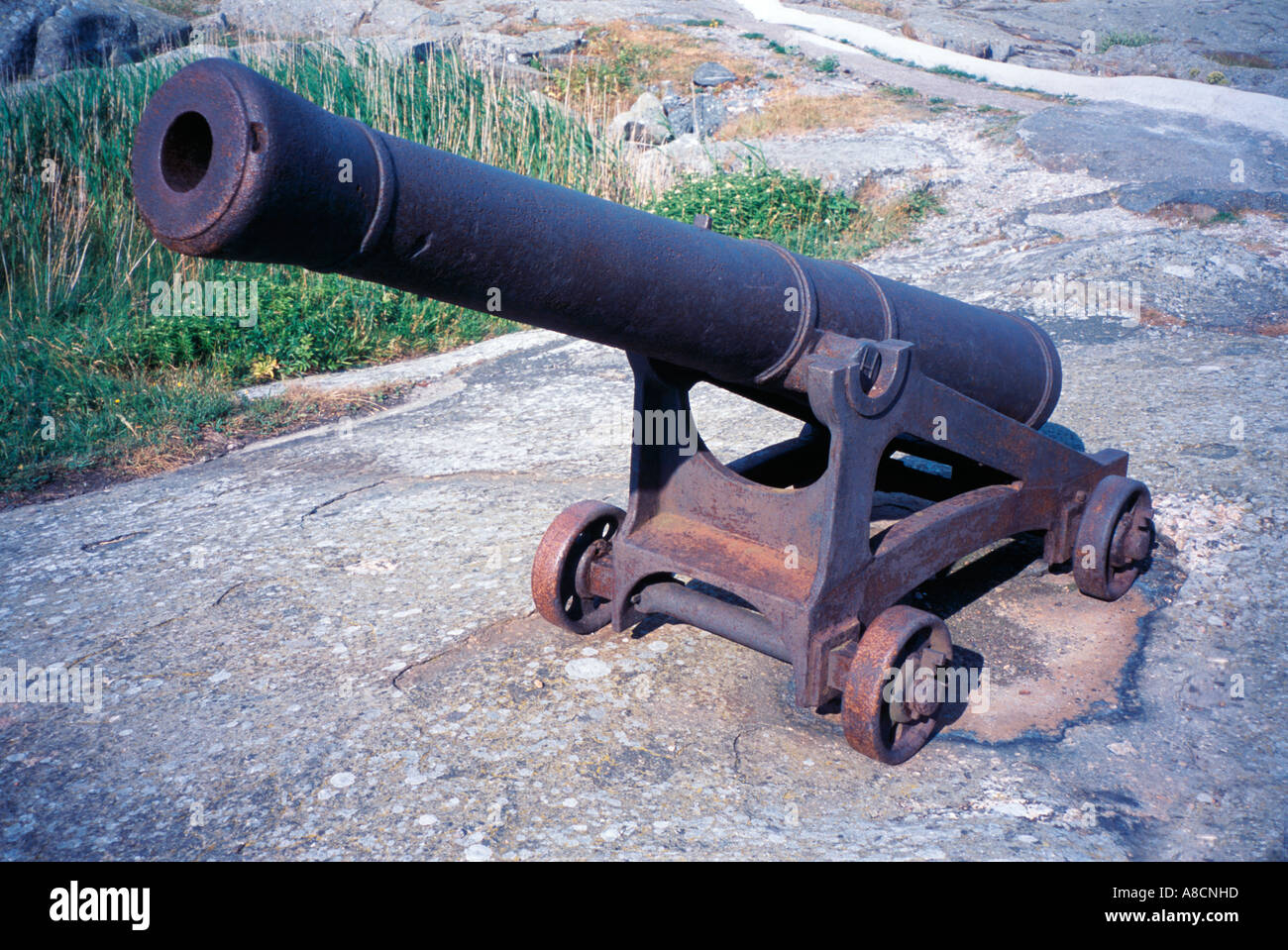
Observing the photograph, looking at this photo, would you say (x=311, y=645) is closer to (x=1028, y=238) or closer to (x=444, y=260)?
(x=444, y=260)

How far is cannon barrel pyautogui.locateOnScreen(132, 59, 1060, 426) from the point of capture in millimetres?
1770

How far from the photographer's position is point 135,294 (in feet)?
23.8

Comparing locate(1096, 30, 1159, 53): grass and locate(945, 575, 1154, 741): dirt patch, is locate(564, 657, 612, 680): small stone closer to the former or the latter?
locate(945, 575, 1154, 741): dirt patch

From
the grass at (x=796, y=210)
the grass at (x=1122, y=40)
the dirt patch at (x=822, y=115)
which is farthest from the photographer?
the grass at (x=1122, y=40)

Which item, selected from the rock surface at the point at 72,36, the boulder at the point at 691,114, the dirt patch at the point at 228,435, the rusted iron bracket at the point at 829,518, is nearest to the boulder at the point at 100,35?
the rock surface at the point at 72,36

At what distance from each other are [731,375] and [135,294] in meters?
5.92

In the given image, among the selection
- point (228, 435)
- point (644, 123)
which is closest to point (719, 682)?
point (228, 435)

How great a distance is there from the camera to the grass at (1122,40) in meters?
18.3

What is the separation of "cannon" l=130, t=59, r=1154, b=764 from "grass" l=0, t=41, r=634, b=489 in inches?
132

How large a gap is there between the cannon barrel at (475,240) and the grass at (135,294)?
376 cm

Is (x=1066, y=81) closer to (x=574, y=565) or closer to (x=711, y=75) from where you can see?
(x=711, y=75)

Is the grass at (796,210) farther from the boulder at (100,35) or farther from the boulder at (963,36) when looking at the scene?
the boulder at (963,36)

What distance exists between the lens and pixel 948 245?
331 inches

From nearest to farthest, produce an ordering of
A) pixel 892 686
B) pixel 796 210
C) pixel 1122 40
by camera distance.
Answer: pixel 892 686 < pixel 796 210 < pixel 1122 40
